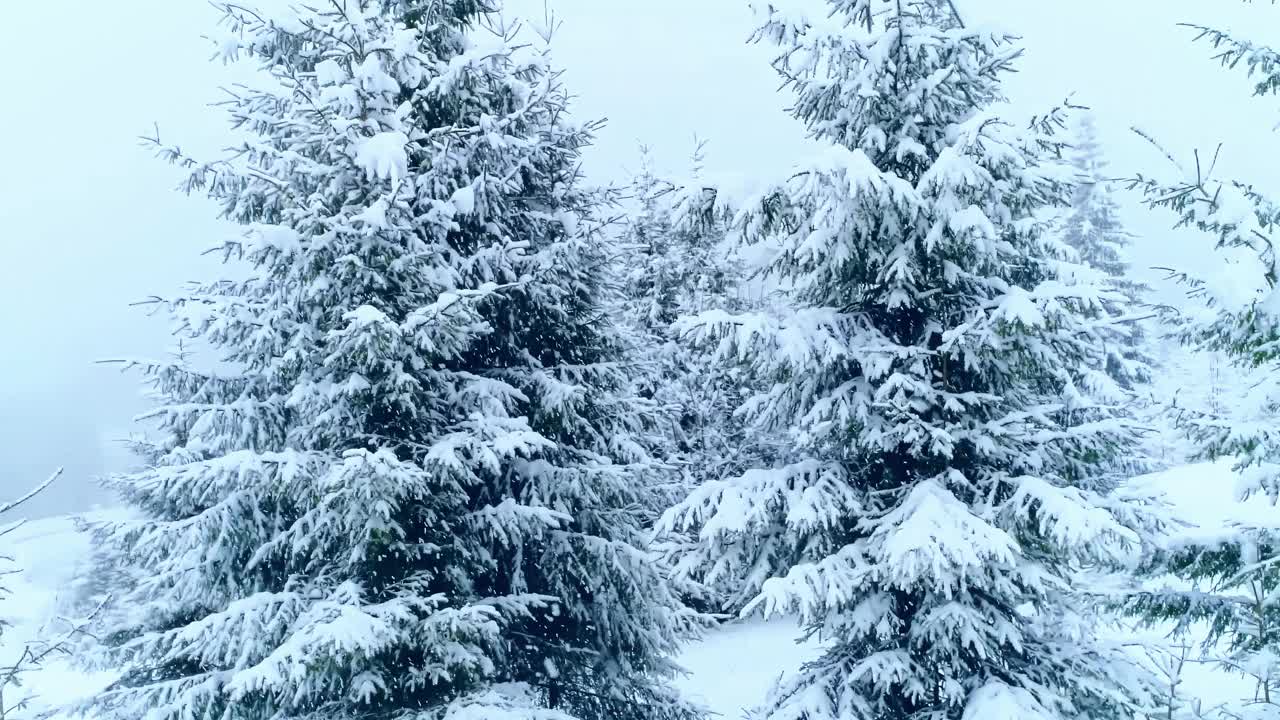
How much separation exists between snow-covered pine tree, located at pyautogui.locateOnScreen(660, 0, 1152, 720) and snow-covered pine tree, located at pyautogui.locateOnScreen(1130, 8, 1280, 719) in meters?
0.61

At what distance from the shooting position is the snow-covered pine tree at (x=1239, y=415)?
5.57 m

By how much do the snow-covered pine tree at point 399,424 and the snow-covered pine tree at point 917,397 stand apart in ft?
6.80

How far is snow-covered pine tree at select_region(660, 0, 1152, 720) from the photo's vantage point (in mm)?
6230

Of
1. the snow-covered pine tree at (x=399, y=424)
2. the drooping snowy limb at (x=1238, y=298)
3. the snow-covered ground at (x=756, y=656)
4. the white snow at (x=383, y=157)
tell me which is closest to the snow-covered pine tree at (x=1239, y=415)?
the drooping snowy limb at (x=1238, y=298)

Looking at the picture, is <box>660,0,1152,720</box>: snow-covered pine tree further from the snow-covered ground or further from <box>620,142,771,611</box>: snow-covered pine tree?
<box>620,142,771,611</box>: snow-covered pine tree

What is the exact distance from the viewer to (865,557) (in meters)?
6.78

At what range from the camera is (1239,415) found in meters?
6.19

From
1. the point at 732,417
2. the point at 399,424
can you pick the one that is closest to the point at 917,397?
the point at 732,417

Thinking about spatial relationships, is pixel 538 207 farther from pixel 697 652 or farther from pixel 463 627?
pixel 697 652

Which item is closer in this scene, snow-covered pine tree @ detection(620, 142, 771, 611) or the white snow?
the white snow

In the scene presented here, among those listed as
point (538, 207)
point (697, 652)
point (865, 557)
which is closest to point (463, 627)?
point (865, 557)

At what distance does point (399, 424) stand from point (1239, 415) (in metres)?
7.09

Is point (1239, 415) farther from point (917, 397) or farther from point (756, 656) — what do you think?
point (756, 656)

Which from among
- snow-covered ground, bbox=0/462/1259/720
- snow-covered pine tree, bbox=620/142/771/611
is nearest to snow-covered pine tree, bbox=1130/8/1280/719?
snow-covered ground, bbox=0/462/1259/720
